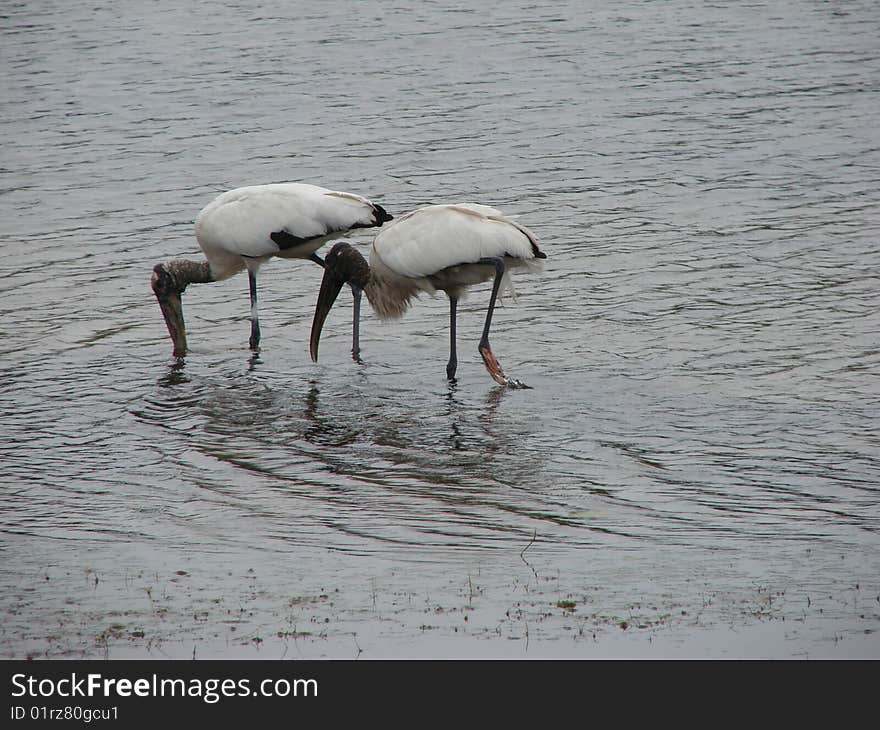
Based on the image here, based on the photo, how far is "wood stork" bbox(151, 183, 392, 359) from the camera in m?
11.0

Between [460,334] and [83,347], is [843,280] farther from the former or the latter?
[83,347]

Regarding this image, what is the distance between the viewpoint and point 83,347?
36.8ft

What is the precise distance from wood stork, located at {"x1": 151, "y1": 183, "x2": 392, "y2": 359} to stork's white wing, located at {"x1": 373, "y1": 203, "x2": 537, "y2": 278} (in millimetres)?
731

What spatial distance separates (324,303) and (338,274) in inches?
9.8

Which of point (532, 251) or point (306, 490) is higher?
point (532, 251)

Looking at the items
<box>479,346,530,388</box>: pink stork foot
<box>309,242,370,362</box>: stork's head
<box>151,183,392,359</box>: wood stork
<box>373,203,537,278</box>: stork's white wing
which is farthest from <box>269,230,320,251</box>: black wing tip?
<box>479,346,530,388</box>: pink stork foot

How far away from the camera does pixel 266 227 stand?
437 inches

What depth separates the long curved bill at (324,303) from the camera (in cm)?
1082

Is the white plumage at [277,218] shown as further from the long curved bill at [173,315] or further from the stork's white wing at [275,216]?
the long curved bill at [173,315]

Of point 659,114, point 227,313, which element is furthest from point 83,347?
point 659,114

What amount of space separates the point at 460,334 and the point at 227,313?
6.95ft

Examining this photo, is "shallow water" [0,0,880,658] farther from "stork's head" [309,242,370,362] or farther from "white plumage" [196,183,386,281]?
"white plumage" [196,183,386,281]

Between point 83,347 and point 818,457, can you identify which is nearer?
point 818,457
